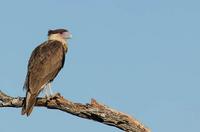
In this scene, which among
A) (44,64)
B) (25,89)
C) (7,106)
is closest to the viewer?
(7,106)

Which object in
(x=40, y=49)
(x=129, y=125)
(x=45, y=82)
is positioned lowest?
(x=129, y=125)

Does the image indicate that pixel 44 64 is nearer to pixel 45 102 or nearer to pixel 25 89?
pixel 25 89

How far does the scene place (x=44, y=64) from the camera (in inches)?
499

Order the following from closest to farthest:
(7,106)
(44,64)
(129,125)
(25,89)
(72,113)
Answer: (129,125) → (72,113) → (7,106) → (25,89) → (44,64)

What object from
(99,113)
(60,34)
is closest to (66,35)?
(60,34)

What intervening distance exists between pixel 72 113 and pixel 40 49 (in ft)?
11.0

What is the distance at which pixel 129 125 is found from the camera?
9156 mm

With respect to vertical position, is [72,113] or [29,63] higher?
[29,63]

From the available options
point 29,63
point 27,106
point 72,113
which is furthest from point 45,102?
point 29,63

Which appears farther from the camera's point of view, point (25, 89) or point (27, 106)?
point (25, 89)

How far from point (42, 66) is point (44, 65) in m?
0.10

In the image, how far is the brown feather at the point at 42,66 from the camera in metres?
11.7

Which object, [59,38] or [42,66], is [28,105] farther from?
[59,38]

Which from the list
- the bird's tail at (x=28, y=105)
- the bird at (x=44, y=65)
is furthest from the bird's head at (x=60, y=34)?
the bird's tail at (x=28, y=105)
